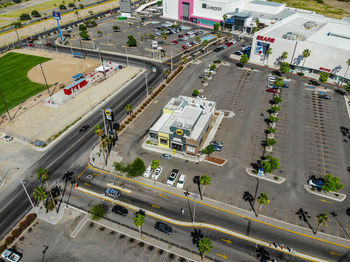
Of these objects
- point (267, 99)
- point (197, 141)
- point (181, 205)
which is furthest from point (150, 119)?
point (267, 99)

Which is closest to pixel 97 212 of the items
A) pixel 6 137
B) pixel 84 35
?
pixel 6 137

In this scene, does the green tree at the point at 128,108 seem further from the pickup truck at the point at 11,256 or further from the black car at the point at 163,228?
the pickup truck at the point at 11,256

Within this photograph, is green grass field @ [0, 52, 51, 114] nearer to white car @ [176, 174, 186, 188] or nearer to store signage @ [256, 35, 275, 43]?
white car @ [176, 174, 186, 188]

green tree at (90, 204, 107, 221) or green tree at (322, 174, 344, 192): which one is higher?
green tree at (322, 174, 344, 192)

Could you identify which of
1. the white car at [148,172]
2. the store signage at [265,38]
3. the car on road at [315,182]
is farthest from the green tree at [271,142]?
the store signage at [265,38]

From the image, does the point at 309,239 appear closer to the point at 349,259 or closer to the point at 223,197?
the point at 349,259

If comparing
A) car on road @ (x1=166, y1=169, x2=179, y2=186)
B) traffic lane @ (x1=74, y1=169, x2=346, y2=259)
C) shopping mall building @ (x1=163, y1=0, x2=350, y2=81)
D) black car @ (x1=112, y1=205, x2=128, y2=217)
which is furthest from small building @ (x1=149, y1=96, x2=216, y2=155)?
shopping mall building @ (x1=163, y1=0, x2=350, y2=81)
